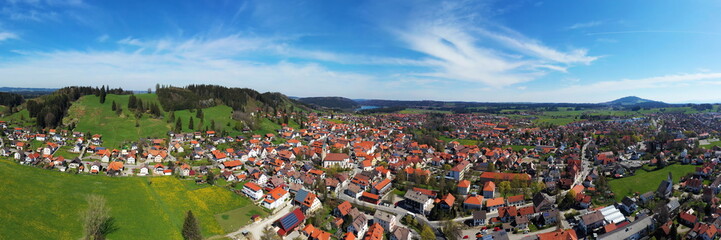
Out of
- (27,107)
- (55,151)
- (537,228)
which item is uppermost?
(27,107)

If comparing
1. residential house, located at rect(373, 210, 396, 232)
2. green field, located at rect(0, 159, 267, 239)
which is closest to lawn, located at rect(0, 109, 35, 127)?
green field, located at rect(0, 159, 267, 239)

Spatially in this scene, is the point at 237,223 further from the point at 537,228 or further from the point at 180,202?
the point at 537,228

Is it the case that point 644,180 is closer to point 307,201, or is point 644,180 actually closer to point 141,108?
point 307,201

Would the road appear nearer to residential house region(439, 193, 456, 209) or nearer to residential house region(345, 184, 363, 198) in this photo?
residential house region(439, 193, 456, 209)

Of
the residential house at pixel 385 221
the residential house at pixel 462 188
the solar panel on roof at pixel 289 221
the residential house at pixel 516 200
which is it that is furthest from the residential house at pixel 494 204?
the solar panel on roof at pixel 289 221

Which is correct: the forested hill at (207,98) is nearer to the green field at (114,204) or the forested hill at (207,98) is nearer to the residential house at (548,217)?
the green field at (114,204)

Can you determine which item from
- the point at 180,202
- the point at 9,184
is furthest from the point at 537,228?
the point at 9,184

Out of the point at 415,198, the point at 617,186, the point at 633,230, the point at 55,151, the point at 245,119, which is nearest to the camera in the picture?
the point at 633,230
